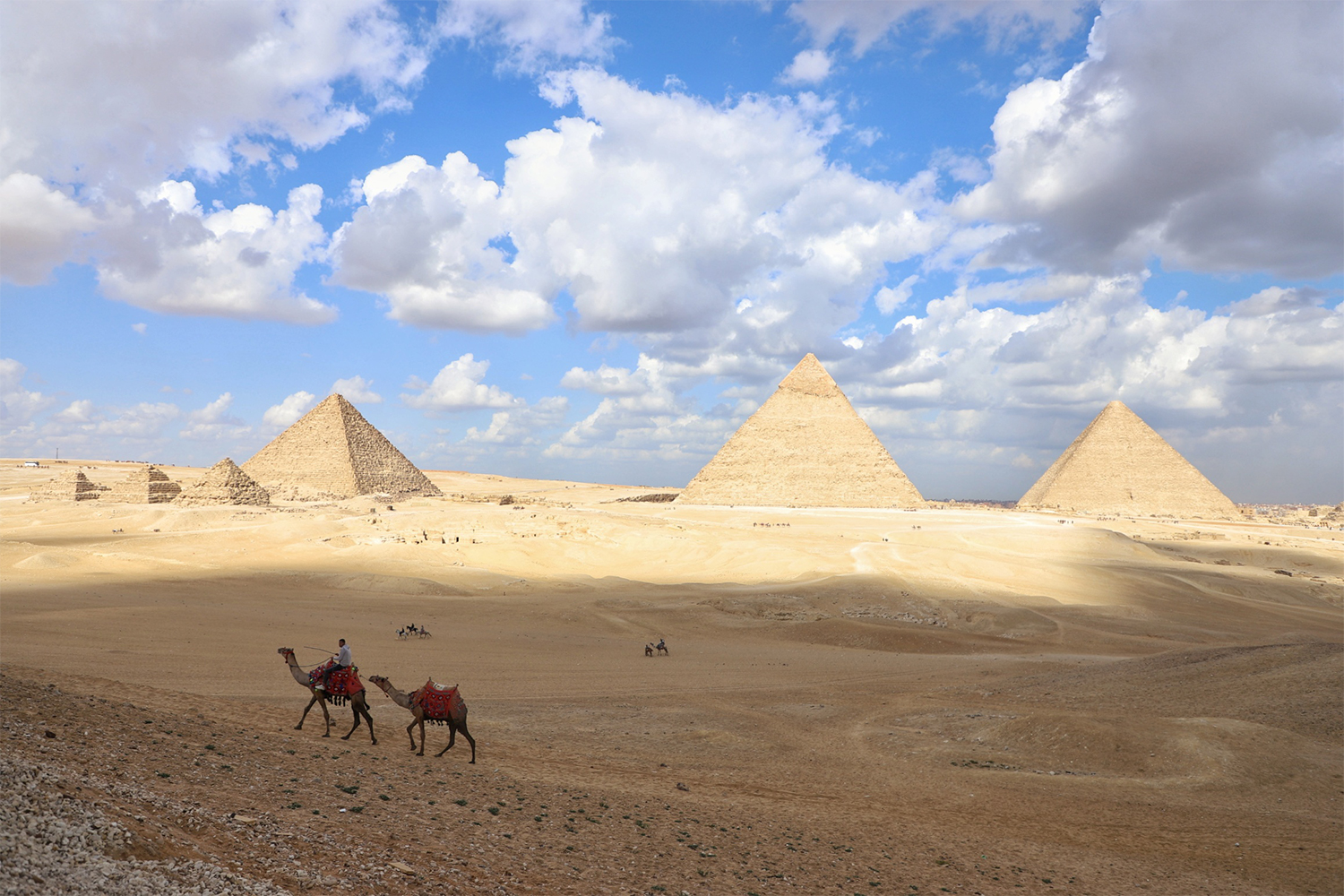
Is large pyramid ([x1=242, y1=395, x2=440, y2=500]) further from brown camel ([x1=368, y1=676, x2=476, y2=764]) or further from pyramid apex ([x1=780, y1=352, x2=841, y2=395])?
brown camel ([x1=368, y1=676, x2=476, y2=764])

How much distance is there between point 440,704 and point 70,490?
5892 centimetres

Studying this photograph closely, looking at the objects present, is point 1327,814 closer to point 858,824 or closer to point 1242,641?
point 858,824

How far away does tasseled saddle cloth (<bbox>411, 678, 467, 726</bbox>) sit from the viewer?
7984 mm

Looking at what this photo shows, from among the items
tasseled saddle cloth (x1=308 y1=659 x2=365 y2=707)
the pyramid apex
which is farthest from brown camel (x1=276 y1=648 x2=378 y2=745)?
the pyramid apex

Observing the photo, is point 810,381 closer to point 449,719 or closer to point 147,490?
point 147,490

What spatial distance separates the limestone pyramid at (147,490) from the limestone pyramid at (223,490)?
3.47 feet

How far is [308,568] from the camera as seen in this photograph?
28969mm

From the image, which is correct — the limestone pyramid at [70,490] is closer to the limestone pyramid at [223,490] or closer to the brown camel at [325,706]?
the limestone pyramid at [223,490]

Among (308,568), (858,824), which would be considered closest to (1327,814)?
(858,824)

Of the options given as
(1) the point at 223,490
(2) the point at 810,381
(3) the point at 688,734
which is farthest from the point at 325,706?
(2) the point at 810,381

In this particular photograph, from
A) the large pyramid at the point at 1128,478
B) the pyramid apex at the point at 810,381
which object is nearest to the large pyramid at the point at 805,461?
the pyramid apex at the point at 810,381

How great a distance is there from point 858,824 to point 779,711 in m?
4.53

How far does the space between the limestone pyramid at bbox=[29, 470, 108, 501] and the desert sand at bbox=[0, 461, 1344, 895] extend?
2899 centimetres

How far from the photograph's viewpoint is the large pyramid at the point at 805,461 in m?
75.6
